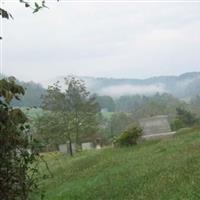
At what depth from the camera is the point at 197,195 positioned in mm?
11188

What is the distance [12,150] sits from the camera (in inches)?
281

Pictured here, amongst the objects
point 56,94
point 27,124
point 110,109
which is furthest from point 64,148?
point 110,109

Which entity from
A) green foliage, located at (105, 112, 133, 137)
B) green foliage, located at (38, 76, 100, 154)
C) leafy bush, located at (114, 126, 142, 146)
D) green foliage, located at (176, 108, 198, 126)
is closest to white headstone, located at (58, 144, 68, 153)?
green foliage, located at (38, 76, 100, 154)

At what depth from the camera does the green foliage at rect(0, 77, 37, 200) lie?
6910mm

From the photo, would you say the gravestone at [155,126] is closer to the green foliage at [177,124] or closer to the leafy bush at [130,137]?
the green foliage at [177,124]

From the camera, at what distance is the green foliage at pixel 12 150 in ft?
22.7

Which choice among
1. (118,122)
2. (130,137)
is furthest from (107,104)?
(130,137)

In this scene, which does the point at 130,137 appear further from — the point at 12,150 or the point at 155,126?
the point at 12,150

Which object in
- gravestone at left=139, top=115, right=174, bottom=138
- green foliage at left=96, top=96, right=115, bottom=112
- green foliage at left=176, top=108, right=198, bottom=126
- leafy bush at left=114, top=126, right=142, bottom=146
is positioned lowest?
leafy bush at left=114, top=126, right=142, bottom=146

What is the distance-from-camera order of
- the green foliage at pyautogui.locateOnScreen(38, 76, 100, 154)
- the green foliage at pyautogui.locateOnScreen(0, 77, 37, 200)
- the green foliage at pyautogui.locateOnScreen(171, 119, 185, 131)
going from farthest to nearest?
1. the green foliage at pyautogui.locateOnScreen(171, 119, 185, 131)
2. the green foliage at pyautogui.locateOnScreen(38, 76, 100, 154)
3. the green foliage at pyautogui.locateOnScreen(0, 77, 37, 200)

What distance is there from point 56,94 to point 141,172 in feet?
123

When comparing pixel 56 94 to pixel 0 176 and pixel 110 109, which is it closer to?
pixel 0 176

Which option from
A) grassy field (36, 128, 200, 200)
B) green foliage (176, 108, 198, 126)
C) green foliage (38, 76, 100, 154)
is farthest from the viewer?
green foliage (176, 108, 198, 126)

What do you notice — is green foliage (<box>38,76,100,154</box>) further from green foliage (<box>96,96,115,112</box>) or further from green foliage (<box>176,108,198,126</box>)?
green foliage (<box>96,96,115,112</box>)
